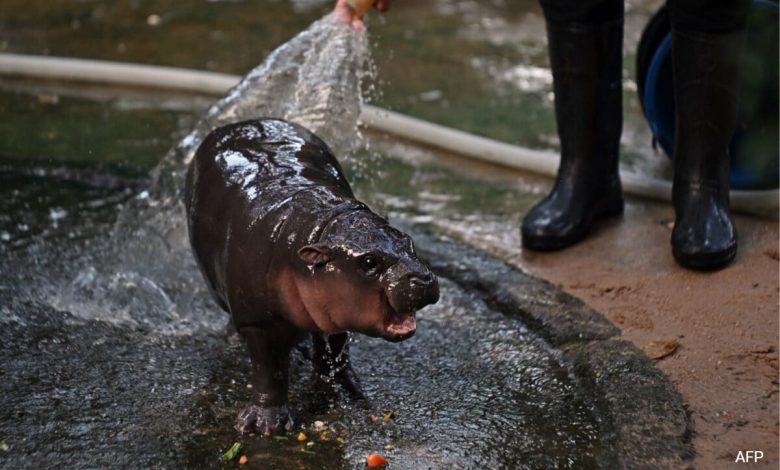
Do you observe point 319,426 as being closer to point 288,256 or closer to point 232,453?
point 232,453

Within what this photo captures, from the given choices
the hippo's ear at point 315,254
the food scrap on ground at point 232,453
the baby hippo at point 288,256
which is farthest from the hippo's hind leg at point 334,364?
the hippo's ear at point 315,254

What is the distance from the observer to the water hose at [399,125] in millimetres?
4578

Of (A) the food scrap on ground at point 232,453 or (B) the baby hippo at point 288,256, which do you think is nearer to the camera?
(B) the baby hippo at point 288,256

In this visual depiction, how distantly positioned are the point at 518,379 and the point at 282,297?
88cm

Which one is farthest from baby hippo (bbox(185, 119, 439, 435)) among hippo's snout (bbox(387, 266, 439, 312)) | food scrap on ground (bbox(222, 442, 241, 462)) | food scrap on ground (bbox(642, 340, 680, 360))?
food scrap on ground (bbox(642, 340, 680, 360))

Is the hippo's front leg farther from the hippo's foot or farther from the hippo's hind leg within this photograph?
the hippo's hind leg

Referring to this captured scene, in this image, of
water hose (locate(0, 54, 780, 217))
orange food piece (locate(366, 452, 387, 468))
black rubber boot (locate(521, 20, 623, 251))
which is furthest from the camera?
water hose (locate(0, 54, 780, 217))

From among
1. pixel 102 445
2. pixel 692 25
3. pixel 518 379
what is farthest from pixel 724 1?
pixel 102 445

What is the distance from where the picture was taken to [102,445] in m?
2.96

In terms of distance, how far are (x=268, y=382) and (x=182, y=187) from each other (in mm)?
1469

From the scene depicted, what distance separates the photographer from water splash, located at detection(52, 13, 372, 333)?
12.7ft

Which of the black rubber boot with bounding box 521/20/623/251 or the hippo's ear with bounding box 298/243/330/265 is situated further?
the black rubber boot with bounding box 521/20/623/251

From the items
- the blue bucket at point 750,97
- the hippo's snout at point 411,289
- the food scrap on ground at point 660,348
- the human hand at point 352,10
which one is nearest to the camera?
the hippo's snout at point 411,289

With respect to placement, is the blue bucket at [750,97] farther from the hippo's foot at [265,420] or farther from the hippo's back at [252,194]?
the hippo's foot at [265,420]
